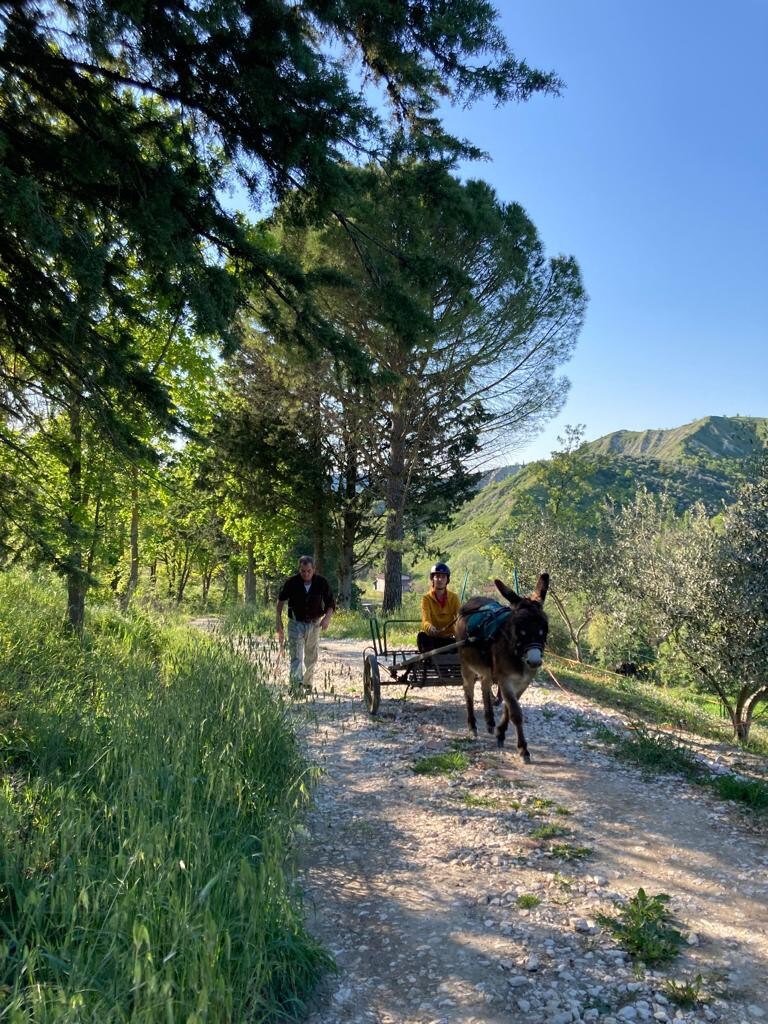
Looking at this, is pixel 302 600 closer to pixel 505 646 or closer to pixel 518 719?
pixel 505 646

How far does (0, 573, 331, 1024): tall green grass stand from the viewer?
97.5 inches

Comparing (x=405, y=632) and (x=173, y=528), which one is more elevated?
(x=173, y=528)

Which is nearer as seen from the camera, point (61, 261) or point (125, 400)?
point (61, 261)

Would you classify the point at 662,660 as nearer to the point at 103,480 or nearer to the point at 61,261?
the point at 103,480

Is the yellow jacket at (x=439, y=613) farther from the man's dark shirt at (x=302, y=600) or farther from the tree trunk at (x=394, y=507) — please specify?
the tree trunk at (x=394, y=507)

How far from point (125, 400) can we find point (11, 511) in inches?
72.4

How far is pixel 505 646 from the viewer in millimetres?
6508

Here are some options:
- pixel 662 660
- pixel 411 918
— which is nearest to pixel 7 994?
pixel 411 918

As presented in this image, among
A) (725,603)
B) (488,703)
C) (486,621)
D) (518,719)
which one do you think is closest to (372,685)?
(488,703)

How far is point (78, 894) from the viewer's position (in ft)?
9.68

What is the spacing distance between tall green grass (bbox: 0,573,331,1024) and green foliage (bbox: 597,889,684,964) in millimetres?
1698

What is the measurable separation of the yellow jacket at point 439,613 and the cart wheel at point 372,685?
0.84 metres

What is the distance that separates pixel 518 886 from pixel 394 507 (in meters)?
16.1

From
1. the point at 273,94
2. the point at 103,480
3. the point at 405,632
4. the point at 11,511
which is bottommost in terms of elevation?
the point at 405,632
